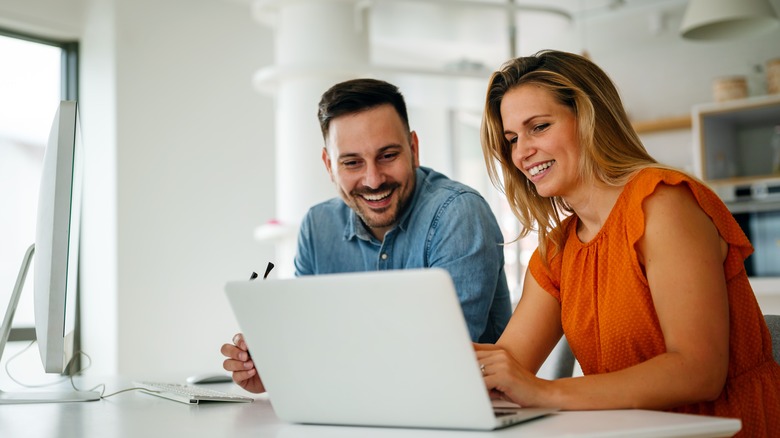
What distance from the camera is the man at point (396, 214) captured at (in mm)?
1846

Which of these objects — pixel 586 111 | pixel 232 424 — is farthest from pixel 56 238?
pixel 586 111

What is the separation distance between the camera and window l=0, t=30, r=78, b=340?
169 inches

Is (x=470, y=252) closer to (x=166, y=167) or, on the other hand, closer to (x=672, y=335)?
(x=672, y=335)

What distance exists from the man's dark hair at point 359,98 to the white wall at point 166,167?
1.76 meters

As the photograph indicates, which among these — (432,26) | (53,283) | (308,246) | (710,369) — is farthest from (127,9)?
(710,369)

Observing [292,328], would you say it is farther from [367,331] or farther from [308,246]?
[308,246]

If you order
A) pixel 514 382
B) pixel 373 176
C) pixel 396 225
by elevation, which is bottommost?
pixel 514 382

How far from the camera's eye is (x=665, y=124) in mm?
5891

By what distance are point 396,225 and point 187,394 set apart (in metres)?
0.76

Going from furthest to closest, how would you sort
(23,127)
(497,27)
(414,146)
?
1. (23,127)
2. (497,27)
3. (414,146)

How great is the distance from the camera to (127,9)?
4.41m

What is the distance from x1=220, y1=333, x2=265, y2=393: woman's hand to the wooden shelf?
4712mm

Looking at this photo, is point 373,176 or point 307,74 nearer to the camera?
point 373,176

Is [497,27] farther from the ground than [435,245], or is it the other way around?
[497,27]
